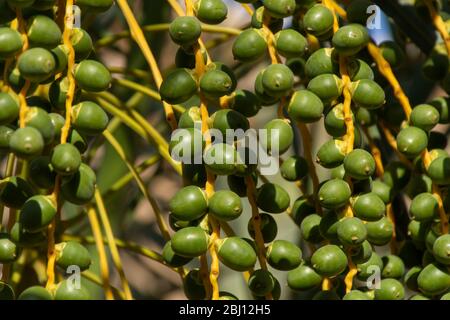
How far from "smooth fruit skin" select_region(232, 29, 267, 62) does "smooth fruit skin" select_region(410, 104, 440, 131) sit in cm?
18

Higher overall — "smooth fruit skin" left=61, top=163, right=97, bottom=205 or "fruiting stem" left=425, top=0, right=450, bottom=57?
"fruiting stem" left=425, top=0, right=450, bottom=57

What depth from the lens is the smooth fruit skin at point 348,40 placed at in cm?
87

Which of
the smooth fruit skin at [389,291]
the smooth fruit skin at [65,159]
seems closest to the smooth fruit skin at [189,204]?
the smooth fruit skin at [65,159]

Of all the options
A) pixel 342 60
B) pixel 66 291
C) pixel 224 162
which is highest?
pixel 342 60

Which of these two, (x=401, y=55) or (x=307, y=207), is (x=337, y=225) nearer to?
(x=307, y=207)

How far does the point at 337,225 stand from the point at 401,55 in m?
0.30

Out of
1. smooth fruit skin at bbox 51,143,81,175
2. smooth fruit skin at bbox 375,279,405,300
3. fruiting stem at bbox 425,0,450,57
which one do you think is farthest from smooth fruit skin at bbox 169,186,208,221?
fruiting stem at bbox 425,0,450,57

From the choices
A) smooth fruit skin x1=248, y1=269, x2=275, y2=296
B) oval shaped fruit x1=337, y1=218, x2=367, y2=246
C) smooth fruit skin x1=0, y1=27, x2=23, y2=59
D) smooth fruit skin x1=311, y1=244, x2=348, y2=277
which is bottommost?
smooth fruit skin x1=248, y1=269, x2=275, y2=296

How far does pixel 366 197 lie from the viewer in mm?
852

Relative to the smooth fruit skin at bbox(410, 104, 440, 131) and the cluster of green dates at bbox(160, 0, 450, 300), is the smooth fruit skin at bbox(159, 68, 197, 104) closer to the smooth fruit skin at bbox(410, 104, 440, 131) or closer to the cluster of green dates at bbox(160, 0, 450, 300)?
the cluster of green dates at bbox(160, 0, 450, 300)

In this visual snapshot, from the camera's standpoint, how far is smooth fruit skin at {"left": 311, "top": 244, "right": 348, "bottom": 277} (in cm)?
84

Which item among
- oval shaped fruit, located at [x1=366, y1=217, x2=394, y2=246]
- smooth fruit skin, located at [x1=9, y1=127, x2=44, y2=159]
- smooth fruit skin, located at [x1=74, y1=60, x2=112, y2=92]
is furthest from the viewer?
oval shaped fruit, located at [x1=366, y1=217, x2=394, y2=246]

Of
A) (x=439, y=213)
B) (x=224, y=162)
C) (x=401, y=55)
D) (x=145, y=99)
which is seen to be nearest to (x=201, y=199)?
(x=224, y=162)

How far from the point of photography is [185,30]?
0.81 m
